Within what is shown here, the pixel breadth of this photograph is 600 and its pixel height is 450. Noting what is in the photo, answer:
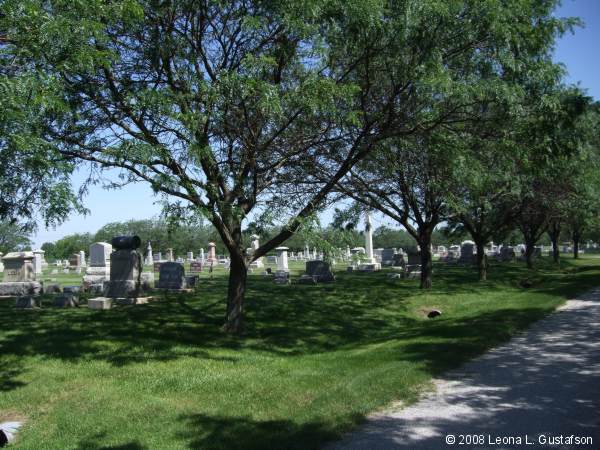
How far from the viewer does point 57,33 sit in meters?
6.60

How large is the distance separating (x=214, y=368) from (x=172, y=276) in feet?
36.3

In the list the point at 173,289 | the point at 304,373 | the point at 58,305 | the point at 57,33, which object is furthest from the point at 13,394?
the point at 173,289

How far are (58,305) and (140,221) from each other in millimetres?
80522

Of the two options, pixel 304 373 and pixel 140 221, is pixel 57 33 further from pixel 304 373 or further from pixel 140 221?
pixel 140 221

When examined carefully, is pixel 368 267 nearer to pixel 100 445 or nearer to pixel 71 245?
pixel 100 445

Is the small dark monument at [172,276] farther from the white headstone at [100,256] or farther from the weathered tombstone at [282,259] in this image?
the weathered tombstone at [282,259]

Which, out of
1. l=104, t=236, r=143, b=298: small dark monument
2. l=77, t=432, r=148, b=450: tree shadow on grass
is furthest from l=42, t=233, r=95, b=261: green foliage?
l=77, t=432, r=148, b=450: tree shadow on grass

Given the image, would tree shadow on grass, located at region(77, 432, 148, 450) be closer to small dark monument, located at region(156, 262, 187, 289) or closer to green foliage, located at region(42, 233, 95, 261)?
small dark monument, located at region(156, 262, 187, 289)

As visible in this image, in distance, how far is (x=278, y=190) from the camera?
13.0 metres

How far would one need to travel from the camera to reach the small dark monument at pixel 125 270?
15.6 metres

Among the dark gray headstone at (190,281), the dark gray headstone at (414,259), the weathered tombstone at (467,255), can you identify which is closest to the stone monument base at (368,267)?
the dark gray headstone at (414,259)

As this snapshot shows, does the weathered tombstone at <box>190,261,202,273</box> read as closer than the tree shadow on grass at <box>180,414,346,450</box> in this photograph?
No

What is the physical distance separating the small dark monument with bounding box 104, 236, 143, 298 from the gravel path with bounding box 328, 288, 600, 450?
1093cm

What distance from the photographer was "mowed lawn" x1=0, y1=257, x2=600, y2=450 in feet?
18.6
